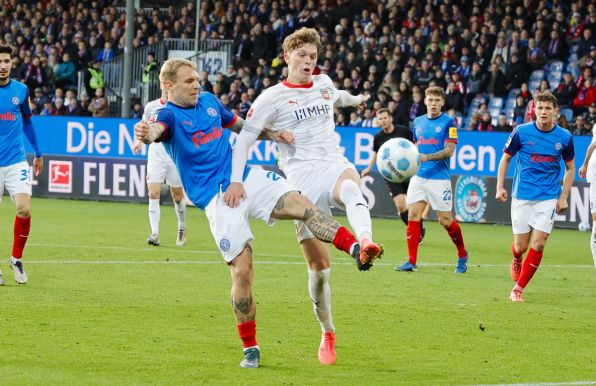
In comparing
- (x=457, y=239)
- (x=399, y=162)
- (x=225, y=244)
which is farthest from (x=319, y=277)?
(x=457, y=239)

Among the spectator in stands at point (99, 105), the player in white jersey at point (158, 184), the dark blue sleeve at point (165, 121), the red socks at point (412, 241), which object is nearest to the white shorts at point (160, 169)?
the player in white jersey at point (158, 184)

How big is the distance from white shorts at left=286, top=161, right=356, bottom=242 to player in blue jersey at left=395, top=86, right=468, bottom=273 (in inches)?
231

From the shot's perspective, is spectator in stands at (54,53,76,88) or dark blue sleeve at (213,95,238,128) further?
spectator in stands at (54,53,76,88)

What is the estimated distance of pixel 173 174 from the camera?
17.1 metres

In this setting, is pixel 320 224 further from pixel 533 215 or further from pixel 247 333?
→ pixel 533 215

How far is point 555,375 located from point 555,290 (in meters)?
5.32

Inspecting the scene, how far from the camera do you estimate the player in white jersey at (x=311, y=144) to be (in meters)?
8.16

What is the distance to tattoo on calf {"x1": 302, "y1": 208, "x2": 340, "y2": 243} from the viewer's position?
7.50 meters

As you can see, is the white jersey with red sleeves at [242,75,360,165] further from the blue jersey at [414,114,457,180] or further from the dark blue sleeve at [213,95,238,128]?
the blue jersey at [414,114,457,180]

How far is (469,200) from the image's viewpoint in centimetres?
2283

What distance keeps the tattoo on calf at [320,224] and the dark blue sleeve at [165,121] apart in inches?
41.4

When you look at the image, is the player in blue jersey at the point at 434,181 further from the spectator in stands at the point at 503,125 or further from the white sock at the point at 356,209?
the spectator in stands at the point at 503,125

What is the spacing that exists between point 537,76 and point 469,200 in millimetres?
5834

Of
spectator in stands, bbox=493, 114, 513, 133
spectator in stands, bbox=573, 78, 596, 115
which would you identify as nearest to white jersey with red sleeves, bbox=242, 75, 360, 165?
spectator in stands, bbox=493, 114, 513, 133
